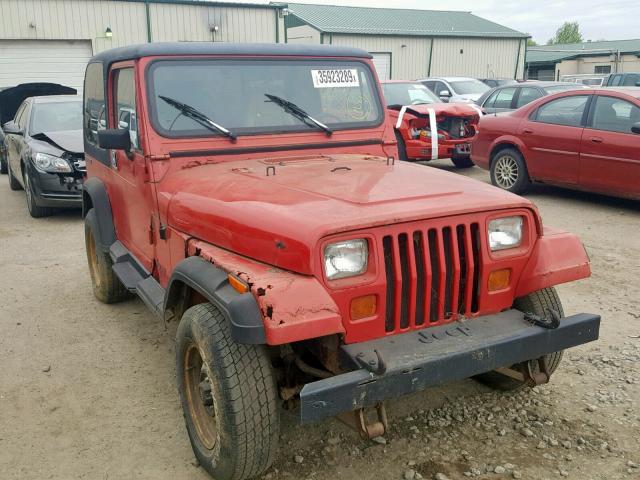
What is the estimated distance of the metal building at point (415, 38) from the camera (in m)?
28.9

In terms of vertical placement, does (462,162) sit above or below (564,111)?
below

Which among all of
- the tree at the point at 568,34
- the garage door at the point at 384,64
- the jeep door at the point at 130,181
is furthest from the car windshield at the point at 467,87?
the tree at the point at 568,34

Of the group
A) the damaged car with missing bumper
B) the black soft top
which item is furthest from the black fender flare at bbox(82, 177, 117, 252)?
the damaged car with missing bumper

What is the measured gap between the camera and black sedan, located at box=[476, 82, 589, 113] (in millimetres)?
12805

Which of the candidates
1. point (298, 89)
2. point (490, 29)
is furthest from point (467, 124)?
point (490, 29)

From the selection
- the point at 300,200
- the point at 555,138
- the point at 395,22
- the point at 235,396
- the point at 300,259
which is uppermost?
the point at 395,22

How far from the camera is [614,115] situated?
7.95m

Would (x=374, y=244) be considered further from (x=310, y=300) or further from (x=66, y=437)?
(x=66, y=437)

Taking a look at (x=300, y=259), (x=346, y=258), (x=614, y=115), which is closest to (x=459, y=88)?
(x=614, y=115)

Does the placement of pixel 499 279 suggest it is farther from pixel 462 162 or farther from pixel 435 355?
pixel 462 162

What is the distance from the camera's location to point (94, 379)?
4.02 m

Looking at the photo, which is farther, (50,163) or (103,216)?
(50,163)

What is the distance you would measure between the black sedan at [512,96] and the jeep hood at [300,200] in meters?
10.0

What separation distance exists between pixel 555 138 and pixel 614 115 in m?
0.79
